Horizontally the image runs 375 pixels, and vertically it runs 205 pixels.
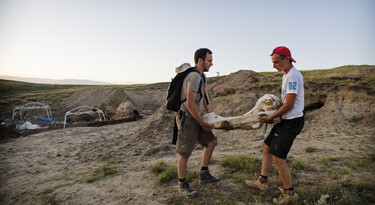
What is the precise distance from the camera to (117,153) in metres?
8.03

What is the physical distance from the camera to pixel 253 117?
351cm

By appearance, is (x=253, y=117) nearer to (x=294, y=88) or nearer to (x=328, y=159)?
(x=294, y=88)

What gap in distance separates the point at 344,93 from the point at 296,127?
8.25 meters

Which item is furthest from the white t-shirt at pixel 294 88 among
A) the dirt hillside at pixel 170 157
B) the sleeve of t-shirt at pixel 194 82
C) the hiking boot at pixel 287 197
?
the dirt hillside at pixel 170 157

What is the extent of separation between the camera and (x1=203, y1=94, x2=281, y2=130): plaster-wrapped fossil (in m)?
3.41

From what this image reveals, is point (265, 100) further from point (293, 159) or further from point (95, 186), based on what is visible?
point (95, 186)

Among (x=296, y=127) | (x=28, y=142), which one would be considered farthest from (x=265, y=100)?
(x=28, y=142)

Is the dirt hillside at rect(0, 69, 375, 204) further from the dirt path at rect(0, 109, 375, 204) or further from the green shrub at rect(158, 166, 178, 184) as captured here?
the green shrub at rect(158, 166, 178, 184)

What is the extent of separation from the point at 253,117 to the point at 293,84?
31.8 inches

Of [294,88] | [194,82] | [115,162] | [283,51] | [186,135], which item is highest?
[283,51]

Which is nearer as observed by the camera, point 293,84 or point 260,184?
point 293,84

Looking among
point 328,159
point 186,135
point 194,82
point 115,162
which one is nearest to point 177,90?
point 194,82

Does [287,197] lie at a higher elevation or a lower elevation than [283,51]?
lower

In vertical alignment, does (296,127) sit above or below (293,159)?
above
